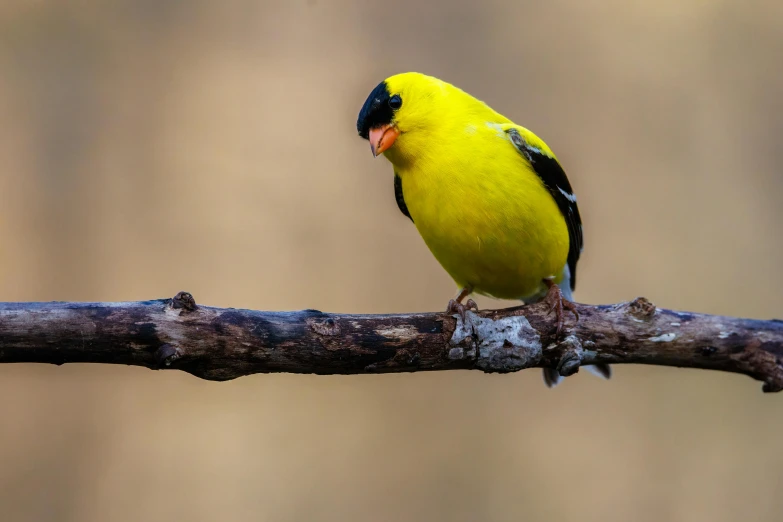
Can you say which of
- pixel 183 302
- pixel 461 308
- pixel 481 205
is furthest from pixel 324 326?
pixel 481 205

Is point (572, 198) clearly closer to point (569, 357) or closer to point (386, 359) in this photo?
point (569, 357)

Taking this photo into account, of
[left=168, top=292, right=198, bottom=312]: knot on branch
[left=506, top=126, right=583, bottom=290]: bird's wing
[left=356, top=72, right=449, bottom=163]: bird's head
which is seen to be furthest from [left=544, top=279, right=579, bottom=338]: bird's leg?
[left=168, top=292, right=198, bottom=312]: knot on branch

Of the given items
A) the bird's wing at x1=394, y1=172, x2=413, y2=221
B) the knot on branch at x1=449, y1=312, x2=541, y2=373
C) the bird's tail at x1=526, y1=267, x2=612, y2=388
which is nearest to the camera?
the knot on branch at x1=449, y1=312, x2=541, y2=373

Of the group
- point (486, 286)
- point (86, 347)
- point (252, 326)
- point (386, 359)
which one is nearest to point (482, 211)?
point (486, 286)

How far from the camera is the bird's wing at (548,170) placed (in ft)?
10.3

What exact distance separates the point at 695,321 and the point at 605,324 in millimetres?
360

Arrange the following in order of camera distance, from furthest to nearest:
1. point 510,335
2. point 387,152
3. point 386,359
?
point 387,152
point 510,335
point 386,359

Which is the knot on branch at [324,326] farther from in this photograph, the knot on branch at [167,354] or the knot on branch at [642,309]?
the knot on branch at [642,309]

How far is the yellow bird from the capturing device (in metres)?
2.95

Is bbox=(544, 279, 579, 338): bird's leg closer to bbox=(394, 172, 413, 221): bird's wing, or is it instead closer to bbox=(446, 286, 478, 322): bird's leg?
bbox=(446, 286, 478, 322): bird's leg

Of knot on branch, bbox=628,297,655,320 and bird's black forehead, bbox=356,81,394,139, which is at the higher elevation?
bird's black forehead, bbox=356,81,394,139

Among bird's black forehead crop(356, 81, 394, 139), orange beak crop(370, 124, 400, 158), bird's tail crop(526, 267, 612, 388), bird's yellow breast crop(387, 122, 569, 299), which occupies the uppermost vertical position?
bird's black forehead crop(356, 81, 394, 139)

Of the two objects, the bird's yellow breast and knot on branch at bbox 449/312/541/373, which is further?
the bird's yellow breast

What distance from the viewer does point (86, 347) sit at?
2.25 meters
